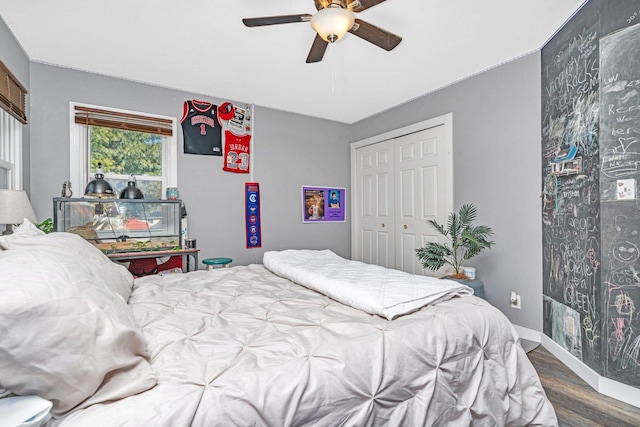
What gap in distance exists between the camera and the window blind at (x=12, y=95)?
2162mm

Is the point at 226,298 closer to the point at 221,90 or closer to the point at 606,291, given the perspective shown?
the point at 606,291

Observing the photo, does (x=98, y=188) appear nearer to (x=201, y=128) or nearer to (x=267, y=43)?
(x=201, y=128)

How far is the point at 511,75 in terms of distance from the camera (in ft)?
9.49

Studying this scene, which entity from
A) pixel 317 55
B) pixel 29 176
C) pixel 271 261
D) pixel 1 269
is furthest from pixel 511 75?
pixel 29 176

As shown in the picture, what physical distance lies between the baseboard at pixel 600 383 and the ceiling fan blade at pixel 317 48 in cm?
262

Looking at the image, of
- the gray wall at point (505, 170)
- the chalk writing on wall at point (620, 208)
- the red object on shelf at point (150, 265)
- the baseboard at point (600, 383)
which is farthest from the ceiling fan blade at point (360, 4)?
the red object on shelf at point (150, 265)

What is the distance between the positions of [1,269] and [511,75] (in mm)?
3539

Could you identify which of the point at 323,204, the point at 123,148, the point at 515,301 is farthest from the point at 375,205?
the point at 123,148

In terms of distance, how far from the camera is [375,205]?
14.4 ft

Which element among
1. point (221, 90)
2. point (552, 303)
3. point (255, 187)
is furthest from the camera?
point (255, 187)

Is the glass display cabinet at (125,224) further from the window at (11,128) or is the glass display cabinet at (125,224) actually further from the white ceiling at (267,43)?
the white ceiling at (267,43)

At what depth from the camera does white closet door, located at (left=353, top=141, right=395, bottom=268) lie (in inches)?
163

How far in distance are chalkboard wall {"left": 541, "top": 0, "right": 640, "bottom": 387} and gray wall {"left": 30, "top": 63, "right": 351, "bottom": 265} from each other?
2671 mm

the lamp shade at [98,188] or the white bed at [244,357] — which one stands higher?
the lamp shade at [98,188]
